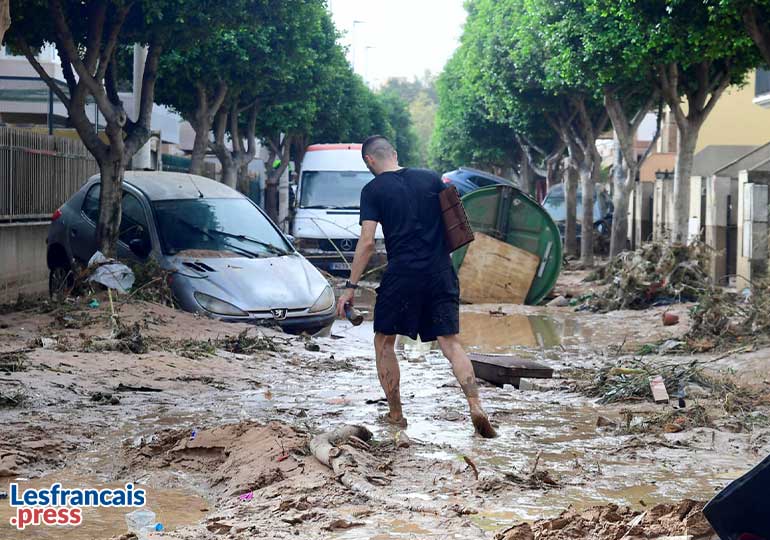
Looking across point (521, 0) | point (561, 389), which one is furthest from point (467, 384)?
point (521, 0)

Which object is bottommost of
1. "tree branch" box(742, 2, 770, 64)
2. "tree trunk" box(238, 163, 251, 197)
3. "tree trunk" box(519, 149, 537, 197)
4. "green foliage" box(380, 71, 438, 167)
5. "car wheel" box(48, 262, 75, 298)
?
"car wheel" box(48, 262, 75, 298)

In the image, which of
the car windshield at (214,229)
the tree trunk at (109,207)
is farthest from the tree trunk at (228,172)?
the car windshield at (214,229)

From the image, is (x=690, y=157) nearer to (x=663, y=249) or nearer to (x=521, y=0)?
(x=663, y=249)

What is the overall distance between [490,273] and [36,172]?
714 cm

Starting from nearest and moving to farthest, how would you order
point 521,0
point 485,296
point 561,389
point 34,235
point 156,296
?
1. point 561,389
2. point 156,296
3. point 34,235
4. point 485,296
5. point 521,0

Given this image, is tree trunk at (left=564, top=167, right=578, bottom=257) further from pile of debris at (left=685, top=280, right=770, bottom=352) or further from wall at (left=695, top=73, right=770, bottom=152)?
pile of debris at (left=685, top=280, right=770, bottom=352)

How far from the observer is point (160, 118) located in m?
37.2

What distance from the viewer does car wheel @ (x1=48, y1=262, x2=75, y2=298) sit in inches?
511

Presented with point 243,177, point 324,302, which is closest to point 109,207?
point 324,302

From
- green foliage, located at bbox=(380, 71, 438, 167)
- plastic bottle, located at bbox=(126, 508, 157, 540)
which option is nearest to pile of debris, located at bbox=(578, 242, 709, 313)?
plastic bottle, located at bbox=(126, 508, 157, 540)

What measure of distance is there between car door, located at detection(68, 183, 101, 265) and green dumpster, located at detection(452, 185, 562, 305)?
6191 mm

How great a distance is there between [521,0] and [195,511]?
1142 inches

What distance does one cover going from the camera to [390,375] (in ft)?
24.4

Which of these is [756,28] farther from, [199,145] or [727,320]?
[199,145]
